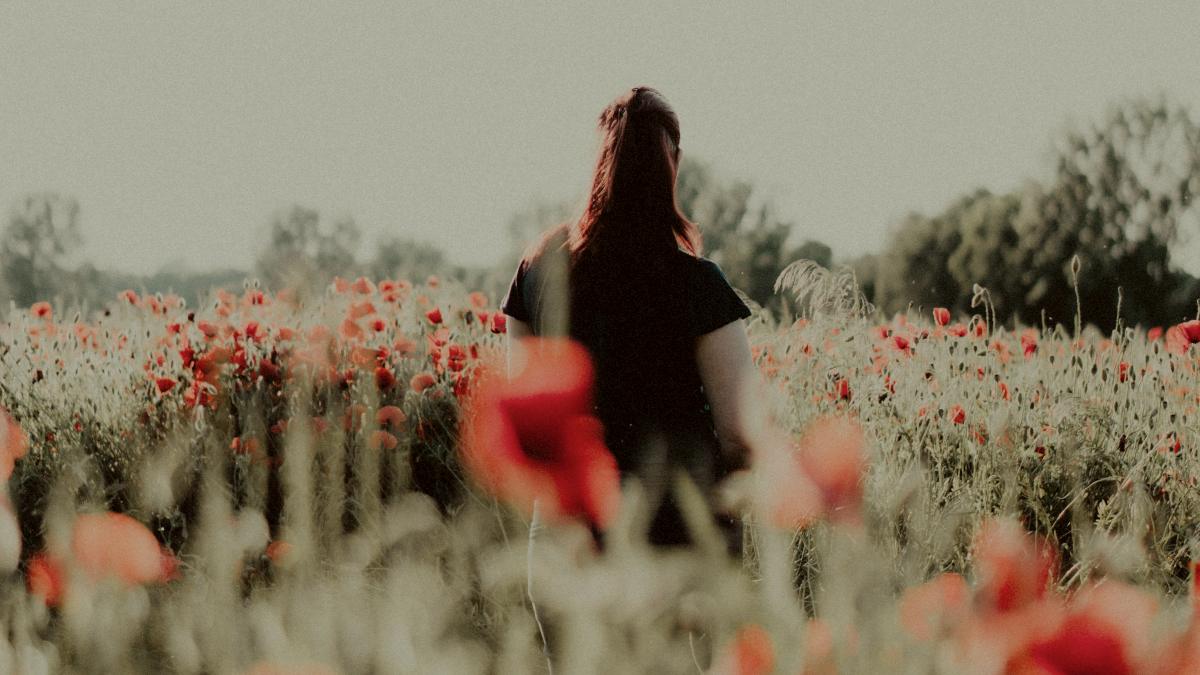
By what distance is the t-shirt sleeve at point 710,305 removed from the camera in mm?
1731

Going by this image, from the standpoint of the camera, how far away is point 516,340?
1945 millimetres

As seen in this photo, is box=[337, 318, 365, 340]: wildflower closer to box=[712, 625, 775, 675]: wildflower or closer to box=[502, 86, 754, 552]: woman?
box=[502, 86, 754, 552]: woman

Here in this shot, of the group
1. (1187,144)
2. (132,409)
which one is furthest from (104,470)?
(1187,144)

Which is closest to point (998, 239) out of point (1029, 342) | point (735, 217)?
point (735, 217)

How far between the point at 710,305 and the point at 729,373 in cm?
13

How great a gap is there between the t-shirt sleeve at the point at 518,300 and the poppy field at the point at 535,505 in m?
0.13

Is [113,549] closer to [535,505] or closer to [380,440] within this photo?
[535,505]

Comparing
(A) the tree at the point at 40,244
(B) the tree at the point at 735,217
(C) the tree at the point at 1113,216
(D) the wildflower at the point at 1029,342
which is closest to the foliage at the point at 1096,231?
(C) the tree at the point at 1113,216

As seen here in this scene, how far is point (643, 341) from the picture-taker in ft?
5.78

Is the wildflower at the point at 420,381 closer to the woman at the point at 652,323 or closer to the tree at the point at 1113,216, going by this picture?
the woman at the point at 652,323

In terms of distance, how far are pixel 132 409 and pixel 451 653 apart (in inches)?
149

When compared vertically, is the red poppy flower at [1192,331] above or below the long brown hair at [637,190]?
below

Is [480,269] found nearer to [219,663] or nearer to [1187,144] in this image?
[1187,144]

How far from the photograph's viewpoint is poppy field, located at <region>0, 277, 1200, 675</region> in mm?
748
